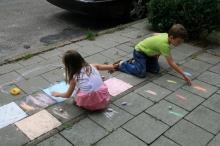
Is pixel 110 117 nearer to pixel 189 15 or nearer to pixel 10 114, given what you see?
pixel 10 114

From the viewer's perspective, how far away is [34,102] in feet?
11.3

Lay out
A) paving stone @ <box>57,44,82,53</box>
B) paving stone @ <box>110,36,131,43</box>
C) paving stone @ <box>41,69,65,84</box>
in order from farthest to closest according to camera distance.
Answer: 1. paving stone @ <box>110,36,131,43</box>
2. paving stone @ <box>57,44,82,53</box>
3. paving stone @ <box>41,69,65,84</box>

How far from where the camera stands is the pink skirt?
3211 mm

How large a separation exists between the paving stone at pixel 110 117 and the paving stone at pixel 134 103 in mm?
88

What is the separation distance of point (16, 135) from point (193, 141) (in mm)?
1944

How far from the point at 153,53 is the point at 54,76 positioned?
5.26ft

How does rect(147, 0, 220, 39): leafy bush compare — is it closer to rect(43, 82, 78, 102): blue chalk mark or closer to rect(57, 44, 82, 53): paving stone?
rect(57, 44, 82, 53): paving stone

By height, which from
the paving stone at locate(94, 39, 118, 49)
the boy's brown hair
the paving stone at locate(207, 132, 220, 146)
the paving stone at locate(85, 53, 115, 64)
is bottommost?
the paving stone at locate(207, 132, 220, 146)

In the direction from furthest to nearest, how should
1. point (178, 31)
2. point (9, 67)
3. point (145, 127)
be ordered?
point (9, 67) < point (178, 31) < point (145, 127)

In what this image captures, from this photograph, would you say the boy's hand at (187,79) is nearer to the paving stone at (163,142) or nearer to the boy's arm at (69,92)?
the paving stone at (163,142)

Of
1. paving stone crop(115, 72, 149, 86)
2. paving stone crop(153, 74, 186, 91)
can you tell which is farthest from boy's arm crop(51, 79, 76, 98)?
paving stone crop(153, 74, 186, 91)

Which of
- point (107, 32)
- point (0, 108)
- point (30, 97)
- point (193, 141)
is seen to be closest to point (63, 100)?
point (30, 97)

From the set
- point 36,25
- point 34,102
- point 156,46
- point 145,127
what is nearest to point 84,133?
point 145,127

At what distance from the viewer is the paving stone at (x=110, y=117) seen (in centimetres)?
307
